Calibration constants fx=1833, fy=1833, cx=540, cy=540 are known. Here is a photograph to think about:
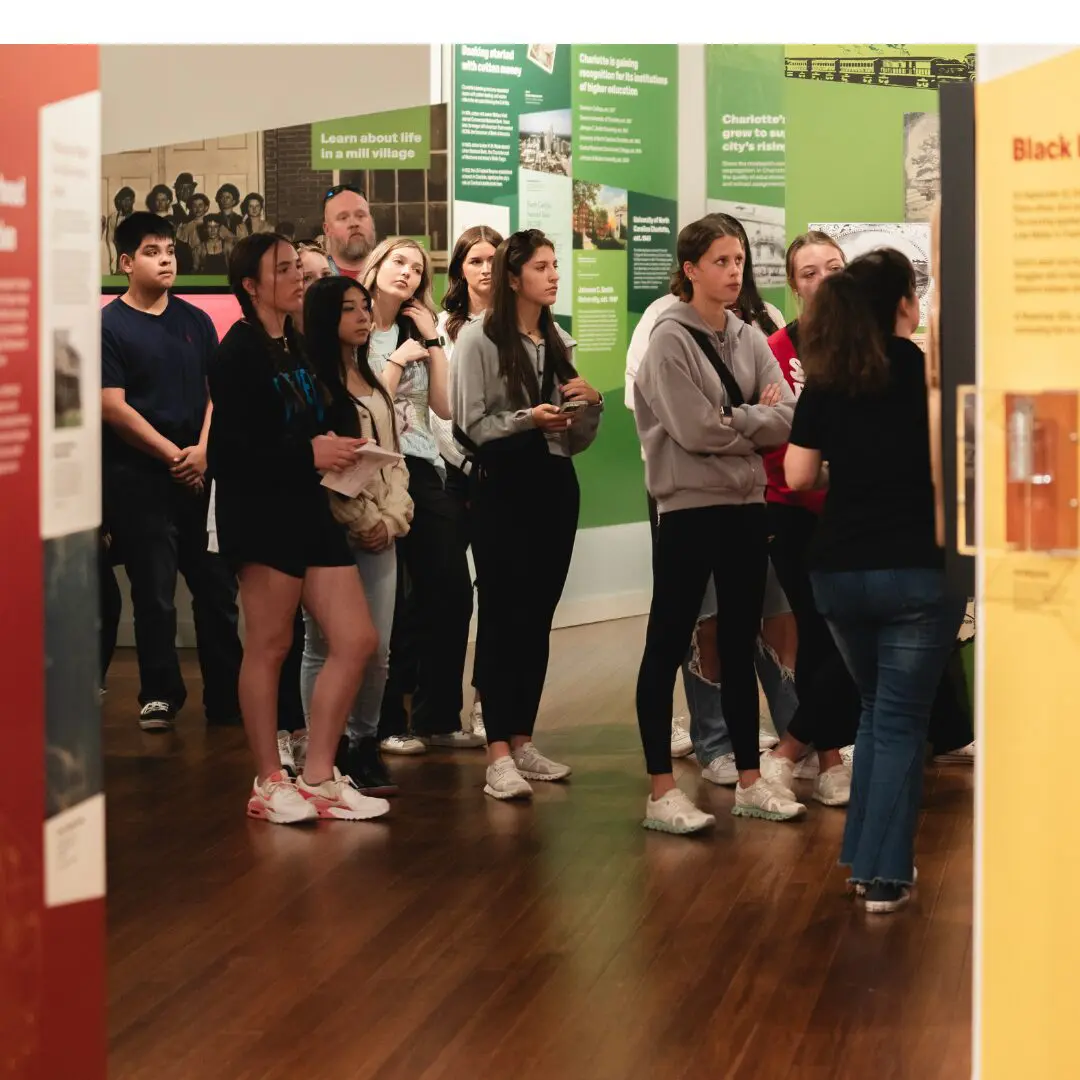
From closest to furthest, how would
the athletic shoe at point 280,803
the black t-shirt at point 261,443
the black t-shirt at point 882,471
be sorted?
the black t-shirt at point 882,471
the black t-shirt at point 261,443
the athletic shoe at point 280,803

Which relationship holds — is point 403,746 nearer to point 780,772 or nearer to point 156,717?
point 156,717

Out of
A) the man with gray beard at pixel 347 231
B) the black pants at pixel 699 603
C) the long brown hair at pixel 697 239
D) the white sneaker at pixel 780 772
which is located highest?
the man with gray beard at pixel 347 231

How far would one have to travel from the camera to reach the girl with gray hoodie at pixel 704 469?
4.82 m

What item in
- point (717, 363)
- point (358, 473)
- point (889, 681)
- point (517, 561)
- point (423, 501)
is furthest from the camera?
point (423, 501)

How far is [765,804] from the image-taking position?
5117mm

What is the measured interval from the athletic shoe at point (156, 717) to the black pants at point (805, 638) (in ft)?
8.12

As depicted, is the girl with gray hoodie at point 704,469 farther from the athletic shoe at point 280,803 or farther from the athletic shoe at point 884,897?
the athletic shoe at point 280,803

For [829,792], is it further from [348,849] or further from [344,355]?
[344,355]

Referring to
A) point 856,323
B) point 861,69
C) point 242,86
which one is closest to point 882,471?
point 856,323

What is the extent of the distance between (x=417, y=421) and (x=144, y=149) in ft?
8.69

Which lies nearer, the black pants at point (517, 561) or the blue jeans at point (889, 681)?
the blue jeans at point (889, 681)

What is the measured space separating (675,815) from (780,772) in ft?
1.33

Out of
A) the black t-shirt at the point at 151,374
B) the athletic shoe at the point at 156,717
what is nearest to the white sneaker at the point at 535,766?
the athletic shoe at the point at 156,717
